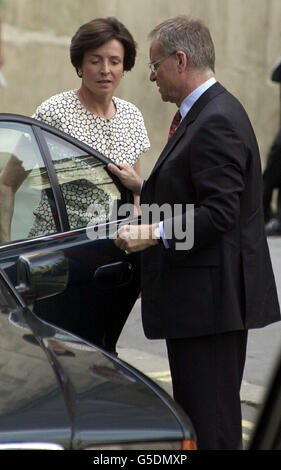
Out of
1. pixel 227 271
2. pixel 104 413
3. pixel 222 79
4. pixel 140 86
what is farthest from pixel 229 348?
pixel 222 79

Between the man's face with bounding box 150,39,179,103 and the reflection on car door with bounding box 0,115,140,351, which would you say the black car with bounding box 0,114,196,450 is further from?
the man's face with bounding box 150,39,179,103

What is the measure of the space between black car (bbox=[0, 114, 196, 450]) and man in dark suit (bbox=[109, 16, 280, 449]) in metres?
0.33

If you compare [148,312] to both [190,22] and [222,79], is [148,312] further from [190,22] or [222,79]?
[222,79]

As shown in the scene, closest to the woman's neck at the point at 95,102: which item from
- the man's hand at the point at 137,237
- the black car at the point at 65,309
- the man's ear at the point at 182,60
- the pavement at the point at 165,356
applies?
the black car at the point at 65,309

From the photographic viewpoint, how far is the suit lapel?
128 inches

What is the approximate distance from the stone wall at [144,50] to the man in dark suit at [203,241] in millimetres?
6802

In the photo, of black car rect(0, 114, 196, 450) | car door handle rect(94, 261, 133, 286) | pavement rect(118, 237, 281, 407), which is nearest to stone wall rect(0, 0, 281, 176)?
pavement rect(118, 237, 281, 407)

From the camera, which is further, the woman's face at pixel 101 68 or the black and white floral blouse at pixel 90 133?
the woman's face at pixel 101 68

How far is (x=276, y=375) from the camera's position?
1478 millimetres

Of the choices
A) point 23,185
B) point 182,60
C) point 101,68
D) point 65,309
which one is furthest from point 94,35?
point 65,309

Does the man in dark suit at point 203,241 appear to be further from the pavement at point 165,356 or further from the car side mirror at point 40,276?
the pavement at point 165,356

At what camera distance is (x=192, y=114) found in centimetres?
328

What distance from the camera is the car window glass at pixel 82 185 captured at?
3900mm

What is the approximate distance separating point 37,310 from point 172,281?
0.61 meters
